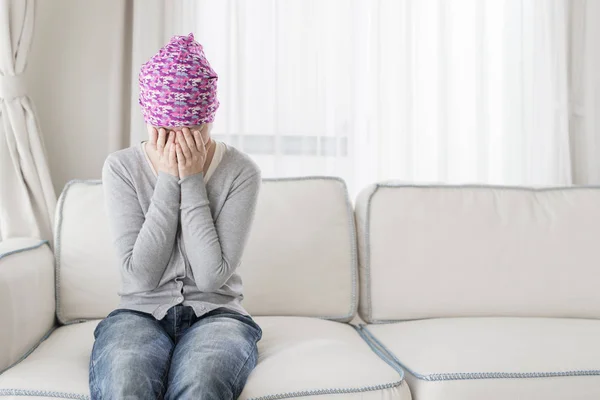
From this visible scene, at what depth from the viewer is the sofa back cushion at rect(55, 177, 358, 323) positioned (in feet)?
6.10

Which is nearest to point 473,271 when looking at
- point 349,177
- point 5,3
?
point 349,177

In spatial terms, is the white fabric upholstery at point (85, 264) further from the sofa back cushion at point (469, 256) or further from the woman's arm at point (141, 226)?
the sofa back cushion at point (469, 256)

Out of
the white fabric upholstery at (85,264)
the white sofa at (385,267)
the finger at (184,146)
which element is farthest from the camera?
the white fabric upholstery at (85,264)

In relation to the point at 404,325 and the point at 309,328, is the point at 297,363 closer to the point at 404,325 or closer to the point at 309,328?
the point at 309,328

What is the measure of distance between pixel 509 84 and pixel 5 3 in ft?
6.33

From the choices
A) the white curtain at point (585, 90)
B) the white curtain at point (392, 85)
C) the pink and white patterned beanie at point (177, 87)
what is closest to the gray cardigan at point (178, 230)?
the pink and white patterned beanie at point (177, 87)

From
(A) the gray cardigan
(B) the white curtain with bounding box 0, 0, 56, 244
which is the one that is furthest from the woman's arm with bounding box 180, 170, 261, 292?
(B) the white curtain with bounding box 0, 0, 56, 244

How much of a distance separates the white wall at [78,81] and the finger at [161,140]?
95cm

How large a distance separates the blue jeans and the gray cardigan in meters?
0.04

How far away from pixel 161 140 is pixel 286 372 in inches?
24.2

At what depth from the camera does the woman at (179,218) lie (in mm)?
1448

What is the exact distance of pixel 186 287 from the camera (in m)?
1.51

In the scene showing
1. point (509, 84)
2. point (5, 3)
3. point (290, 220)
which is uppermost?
point (5, 3)

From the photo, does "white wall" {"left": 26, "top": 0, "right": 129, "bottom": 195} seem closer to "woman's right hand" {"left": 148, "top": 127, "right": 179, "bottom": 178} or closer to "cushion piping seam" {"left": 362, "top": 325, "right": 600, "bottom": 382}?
"woman's right hand" {"left": 148, "top": 127, "right": 179, "bottom": 178}
